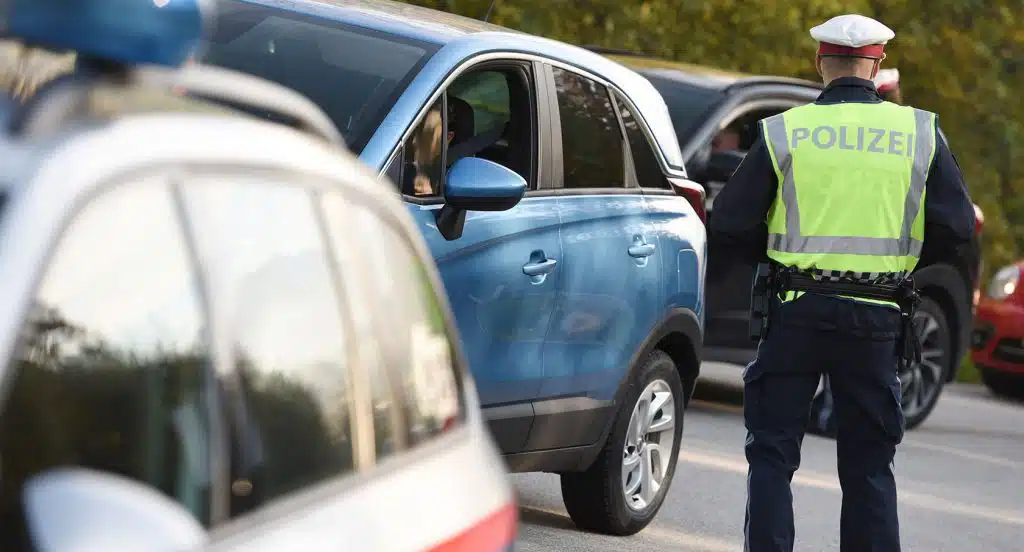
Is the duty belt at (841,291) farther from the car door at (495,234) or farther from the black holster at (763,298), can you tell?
the car door at (495,234)

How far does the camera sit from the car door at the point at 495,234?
5.37m

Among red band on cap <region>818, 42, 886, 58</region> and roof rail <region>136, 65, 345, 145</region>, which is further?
red band on cap <region>818, 42, 886, 58</region>

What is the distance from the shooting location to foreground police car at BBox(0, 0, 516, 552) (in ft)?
6.01

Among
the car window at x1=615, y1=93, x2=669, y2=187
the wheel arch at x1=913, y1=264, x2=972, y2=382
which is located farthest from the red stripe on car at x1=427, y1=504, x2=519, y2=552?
the wheel arch at x1=913, y1=264, x2=972, y2=382

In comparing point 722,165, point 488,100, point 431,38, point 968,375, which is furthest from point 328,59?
point 968,375

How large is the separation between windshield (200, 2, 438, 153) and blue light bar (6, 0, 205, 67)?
315 centimetres

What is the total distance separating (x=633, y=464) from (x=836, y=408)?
134cm

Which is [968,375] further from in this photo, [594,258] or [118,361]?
[118,361]

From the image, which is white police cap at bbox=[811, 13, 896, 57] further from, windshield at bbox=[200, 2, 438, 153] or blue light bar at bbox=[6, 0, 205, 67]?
blue light bar at bbox=[6, 0, 205, 67]

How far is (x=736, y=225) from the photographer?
548 centimetres

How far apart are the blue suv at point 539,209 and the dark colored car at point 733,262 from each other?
107 inches

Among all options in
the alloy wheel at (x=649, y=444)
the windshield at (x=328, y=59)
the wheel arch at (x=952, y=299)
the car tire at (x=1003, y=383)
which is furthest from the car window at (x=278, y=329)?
the car tire at (x=1003, y=383)

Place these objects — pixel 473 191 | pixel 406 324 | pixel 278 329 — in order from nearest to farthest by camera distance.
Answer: pixel 278 329 < pixel 406 324 < pixel 473 191

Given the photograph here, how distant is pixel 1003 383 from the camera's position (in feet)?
47.7
